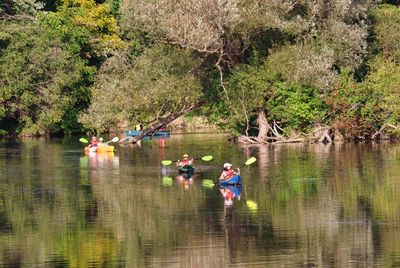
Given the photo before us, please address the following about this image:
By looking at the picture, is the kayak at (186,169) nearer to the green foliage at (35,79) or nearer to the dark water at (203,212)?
the dark water at (203,212)

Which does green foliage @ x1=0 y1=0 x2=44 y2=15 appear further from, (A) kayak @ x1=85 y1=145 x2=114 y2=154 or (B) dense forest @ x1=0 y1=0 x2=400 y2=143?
(A) kayak @ x1=85 y1=145 x2=114 y2=154

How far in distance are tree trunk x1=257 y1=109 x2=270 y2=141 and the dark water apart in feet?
26.1

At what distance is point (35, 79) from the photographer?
75.9m

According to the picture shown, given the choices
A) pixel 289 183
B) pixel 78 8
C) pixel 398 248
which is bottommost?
pixel 398 248

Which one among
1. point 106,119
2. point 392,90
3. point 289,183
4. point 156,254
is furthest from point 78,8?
point 156,254

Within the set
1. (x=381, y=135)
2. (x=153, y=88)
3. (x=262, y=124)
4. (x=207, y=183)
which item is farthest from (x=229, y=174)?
(x=381, y=135)

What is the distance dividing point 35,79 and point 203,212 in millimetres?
46516

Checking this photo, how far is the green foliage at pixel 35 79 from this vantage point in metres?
74.8

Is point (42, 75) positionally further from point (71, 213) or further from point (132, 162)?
point (71, 213)

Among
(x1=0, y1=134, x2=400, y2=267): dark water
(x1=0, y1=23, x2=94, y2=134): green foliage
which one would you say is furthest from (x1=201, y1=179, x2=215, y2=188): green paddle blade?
(x1=0, y1=23, x2=94, y2=134): green foliage

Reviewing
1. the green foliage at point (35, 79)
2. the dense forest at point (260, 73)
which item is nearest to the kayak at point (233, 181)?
the dense forest at point (260, 73)

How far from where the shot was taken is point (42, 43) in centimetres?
7625

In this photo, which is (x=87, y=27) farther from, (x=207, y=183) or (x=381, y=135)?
(x=207, y=183)

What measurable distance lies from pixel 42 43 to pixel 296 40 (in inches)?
936
